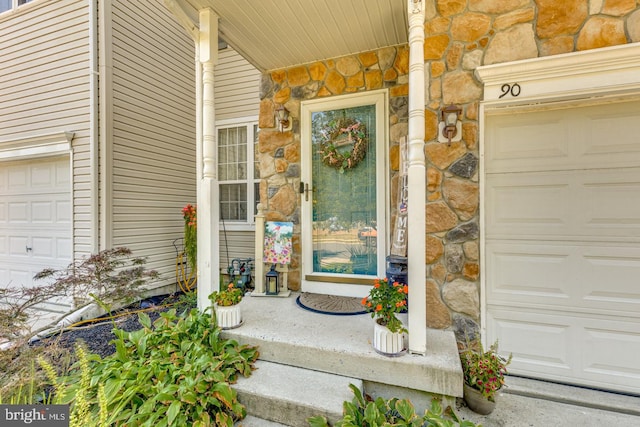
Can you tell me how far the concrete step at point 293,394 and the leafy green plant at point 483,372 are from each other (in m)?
0.77

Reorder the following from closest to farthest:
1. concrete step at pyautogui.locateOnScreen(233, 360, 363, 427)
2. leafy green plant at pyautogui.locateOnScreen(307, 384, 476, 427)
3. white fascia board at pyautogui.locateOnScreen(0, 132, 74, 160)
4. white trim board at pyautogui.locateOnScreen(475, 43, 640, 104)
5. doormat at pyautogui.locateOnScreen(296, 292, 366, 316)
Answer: leafy green plant at pyautogui.locateOnScreen(307, 384, 476, 427)
concrete step at pyautogui.locateOnScreen(233, 360, 363, 427)
white trim board at pyautogui.locateOnScreen(475, 43, 640, 104)
doormat at pyautogui.locateOnScreen(296, 292, 366, 316)
white fascia board at pyautogui.locateOnScreen(0, 132, 74, 160)

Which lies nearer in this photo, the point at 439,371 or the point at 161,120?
the point at 439,371

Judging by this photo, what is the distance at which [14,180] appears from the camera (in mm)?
4793

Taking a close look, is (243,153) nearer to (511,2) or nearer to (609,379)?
(511,2)

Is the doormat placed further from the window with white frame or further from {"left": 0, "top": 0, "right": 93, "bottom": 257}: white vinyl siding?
the window with white frame

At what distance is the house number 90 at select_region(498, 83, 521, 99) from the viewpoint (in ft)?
6.98

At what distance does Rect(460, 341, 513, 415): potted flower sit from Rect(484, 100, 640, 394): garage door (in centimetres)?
41

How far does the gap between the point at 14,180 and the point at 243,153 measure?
3.91 meters

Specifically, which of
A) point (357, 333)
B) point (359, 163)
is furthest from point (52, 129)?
point (357, 333)

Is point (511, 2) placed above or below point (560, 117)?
above

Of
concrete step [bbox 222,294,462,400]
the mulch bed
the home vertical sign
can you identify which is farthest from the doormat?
the mulch bed

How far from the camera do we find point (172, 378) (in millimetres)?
1821

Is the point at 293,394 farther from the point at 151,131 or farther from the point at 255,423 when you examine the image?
the point at 151,131

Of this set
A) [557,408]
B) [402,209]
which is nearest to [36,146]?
[402,209]
